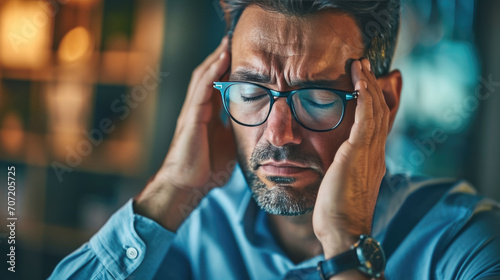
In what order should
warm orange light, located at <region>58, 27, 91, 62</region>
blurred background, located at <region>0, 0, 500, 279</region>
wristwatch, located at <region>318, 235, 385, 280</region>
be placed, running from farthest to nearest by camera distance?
warm orange light, located at <region>58, 27, 91, 62</region> → blurred background, located at <region>0, 0, 500, 279</region> → wristwatch, located at <region>318, 235, 385, 280</region>

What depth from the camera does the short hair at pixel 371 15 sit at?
0.61m

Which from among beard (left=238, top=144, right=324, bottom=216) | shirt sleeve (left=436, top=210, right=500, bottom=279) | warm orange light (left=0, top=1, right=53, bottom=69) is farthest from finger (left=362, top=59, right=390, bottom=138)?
warm orange light (left=0, top=1, right=53, bottom=69)

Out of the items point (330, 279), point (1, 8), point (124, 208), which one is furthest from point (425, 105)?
point (1, 8)

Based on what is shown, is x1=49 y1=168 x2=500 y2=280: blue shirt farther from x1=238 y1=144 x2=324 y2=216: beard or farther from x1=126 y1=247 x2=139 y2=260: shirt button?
x1=238 y1=144 x2=324 y2=216: beard

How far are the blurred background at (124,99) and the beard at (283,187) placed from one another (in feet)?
0.76

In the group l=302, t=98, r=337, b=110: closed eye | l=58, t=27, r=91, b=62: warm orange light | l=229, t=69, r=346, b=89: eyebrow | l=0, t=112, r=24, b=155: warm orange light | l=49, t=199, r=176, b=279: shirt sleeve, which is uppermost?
l=58, t=27, r=91, b=62: warm orange light

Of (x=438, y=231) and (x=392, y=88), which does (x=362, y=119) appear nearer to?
(x=392, y=88)

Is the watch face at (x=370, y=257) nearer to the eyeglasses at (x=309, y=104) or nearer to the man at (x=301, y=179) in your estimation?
the man at (x=301, y=179)

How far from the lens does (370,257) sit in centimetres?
55

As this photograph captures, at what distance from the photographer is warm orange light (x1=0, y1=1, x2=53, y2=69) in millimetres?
924

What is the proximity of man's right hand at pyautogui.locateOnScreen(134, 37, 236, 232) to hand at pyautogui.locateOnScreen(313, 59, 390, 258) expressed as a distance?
0.79 feet

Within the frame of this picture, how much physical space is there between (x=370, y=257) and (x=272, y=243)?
0.24 metres

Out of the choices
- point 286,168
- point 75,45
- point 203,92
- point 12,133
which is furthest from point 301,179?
point 12,133

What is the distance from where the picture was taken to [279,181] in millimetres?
633
